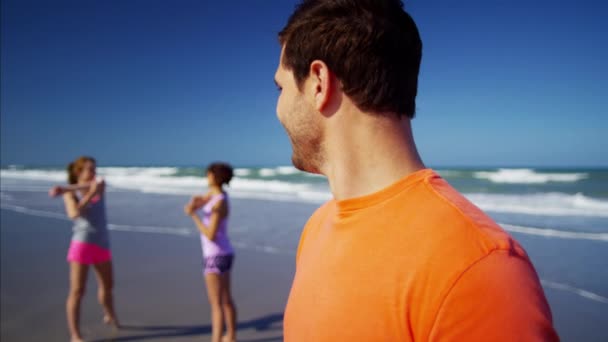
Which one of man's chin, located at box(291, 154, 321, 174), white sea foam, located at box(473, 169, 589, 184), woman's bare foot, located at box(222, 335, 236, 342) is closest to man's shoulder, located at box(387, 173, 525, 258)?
man's chin, located at box(291, 154, 321, 174)

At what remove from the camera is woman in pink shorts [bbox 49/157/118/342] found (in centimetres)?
456

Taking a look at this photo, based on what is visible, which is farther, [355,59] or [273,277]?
[273,277]

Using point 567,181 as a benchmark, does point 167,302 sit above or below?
above

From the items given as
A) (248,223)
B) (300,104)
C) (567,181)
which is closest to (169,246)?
(248,223)

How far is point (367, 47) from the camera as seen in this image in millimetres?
1210

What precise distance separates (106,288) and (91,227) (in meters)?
0.82

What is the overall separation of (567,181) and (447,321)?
32.3 meters

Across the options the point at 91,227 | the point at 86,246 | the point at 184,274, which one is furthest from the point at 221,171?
the point at 184,274

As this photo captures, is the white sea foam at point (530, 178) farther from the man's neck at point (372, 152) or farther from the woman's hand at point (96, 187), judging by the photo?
the man's neck at point (372, 152)

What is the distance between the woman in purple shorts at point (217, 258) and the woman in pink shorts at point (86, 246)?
3.94 feet

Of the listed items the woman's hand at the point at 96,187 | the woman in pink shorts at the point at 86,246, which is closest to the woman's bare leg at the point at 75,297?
the woman in pink shorts at the point at 86,246

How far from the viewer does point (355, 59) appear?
1.22m

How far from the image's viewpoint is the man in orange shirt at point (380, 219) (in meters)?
0.85

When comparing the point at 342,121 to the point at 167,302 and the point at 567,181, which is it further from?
the point at 567,181
